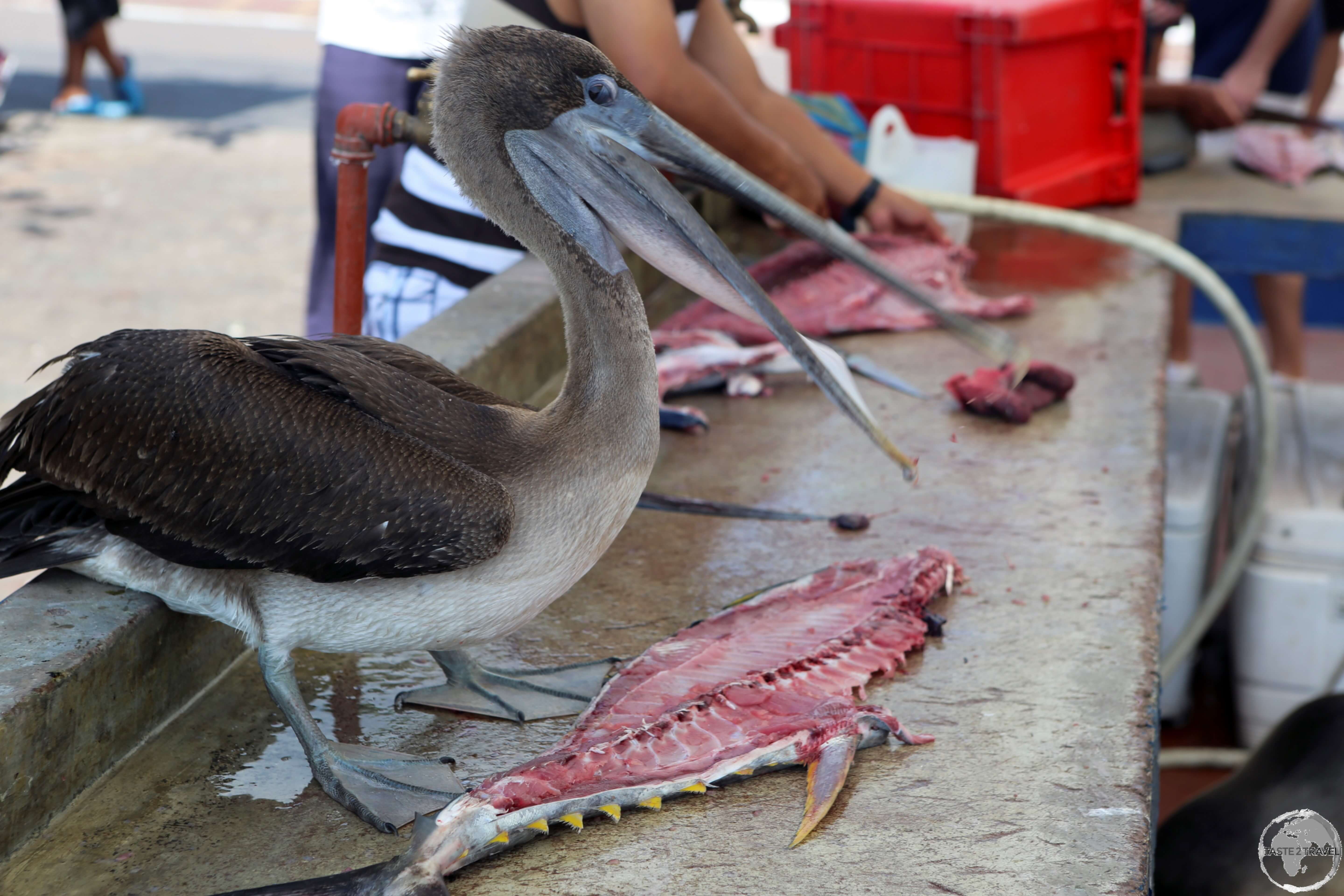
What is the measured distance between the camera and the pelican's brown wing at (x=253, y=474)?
5.31 ft

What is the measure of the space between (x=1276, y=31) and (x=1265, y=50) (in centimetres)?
8

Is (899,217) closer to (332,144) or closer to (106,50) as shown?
(332,144)

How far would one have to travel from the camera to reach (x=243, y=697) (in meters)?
1.99

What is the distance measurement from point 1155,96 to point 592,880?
172 inches

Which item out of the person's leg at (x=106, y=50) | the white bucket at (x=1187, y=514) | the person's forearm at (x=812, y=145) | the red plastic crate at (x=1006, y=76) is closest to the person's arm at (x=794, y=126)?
the person's forearm at (x=812, y=145)

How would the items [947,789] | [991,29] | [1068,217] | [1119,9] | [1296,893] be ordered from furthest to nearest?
1. [1119,9]
2. [991,29]
3. [1068,217]
4. [1296,893]
5. [947,789]

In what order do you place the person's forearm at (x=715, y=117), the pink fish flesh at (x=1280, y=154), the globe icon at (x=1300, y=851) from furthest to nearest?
the pink fish flesh at (x=1280, y=154) < the person's forearm at (x=715, y=117) < the globe icon at (x=1300, y=851)

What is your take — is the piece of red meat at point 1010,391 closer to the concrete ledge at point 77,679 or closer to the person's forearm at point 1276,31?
the concrete ledge at point 77,679

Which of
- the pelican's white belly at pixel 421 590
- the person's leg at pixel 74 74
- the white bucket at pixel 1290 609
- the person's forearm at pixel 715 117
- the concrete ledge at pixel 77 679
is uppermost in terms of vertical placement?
the person's forearm at pixel 715 117

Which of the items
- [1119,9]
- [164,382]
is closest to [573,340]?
[164,382]

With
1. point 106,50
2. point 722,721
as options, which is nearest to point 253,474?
point 722,721

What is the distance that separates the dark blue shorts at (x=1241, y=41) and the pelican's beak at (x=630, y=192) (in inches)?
193

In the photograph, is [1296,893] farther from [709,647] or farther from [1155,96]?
[1155,96]

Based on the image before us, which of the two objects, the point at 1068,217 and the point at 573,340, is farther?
the point at 1068,217
